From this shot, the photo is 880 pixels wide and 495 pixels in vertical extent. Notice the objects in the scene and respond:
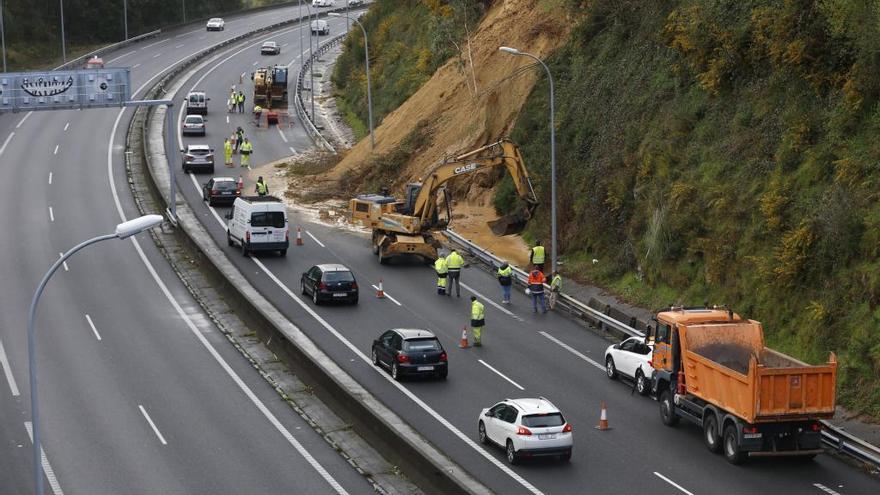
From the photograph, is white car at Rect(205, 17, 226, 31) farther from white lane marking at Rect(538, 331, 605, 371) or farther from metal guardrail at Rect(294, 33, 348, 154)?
white lane marking at Rect(538, 331, 605, 371)

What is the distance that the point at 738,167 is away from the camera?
42000 mm

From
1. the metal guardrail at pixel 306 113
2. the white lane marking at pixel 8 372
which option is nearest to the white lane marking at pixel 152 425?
the white lane marking at pixel 8 372

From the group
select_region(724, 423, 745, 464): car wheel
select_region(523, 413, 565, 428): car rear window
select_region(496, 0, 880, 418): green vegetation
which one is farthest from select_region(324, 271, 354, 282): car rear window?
select_region(724, 423, 745, 464): car wheel

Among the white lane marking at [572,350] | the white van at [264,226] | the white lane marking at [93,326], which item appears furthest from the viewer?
the white van at [264,226]

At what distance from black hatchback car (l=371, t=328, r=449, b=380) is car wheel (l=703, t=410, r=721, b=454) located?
800 cm

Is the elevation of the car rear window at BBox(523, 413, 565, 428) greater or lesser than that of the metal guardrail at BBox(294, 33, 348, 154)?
lesser

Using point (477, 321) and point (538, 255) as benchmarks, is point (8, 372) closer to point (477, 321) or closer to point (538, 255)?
point (477, 321)

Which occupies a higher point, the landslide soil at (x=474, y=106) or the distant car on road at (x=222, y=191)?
the landslide soil at (x=474, y=106)

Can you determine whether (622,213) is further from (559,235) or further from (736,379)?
(736,379)

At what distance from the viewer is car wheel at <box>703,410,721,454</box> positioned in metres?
29.4

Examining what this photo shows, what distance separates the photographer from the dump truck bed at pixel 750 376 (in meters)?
27.8

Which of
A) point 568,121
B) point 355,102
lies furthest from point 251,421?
point 355,102

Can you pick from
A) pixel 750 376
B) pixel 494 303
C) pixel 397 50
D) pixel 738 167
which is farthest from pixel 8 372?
pixel 397 50

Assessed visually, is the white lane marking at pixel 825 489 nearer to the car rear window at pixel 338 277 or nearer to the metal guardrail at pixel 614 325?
the metal guardrail at pixel 614 325
